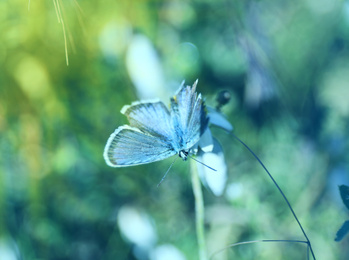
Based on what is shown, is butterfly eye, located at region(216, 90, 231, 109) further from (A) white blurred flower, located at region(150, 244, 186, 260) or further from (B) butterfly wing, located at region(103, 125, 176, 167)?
(A) white blurred flower, located at region(150, 244, 186, 260)

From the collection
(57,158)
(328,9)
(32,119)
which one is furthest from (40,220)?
(328,9)

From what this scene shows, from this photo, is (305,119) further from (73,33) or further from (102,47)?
(73,33)

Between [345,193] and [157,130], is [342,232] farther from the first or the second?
[157,130]

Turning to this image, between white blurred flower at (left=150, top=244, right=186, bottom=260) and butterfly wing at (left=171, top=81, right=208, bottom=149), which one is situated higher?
white blurred flower at (left=150, top=244, right=186, bottom=260)

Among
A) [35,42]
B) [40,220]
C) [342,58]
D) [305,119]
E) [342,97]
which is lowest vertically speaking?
[40,220]

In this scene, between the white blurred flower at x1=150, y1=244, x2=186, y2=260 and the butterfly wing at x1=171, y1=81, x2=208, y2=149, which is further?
the white blurred flower at x1=150, y1=244, x2=186, y2=260

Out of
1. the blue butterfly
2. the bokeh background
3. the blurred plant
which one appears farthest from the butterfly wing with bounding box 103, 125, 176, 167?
the bokeh background
